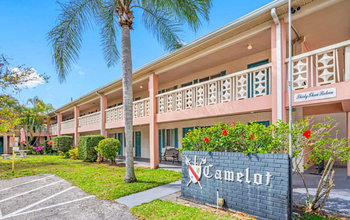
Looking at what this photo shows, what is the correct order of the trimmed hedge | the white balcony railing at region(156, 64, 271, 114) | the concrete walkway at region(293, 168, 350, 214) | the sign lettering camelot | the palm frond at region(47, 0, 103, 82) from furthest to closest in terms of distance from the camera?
the trimmed hedge
the palm frond at region(47, 0, 103, 82)
the white balcony railing at region(156, 64, 271, 114)
the concrete walkway at region(293, 168, 350, 214)
the sign lettering camelot

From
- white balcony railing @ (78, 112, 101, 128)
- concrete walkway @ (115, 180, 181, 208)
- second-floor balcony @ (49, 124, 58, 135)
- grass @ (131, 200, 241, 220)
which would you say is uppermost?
white balcony railing @ (78, 112, 101, 128)

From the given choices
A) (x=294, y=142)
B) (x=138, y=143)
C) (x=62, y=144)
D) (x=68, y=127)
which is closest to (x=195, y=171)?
(x=294, y=142)

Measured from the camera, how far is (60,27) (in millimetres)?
8734

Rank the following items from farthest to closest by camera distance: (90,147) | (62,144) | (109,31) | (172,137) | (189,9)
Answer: (62,144) → (90,147) → (172,137) → (109,31) → (189,9)

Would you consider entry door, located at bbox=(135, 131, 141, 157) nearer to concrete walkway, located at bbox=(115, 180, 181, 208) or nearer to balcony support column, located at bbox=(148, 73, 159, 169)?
balcony support column, located at bbox=(148, 73, 159, 169)

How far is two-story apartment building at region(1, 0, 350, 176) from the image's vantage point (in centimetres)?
616

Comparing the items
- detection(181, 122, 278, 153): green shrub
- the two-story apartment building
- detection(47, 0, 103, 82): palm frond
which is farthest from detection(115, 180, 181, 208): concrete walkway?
detection(47, 0, 103, 82): palm frond

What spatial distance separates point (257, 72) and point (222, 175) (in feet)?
18.8

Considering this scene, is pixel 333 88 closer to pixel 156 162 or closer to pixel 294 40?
pixel 294 40

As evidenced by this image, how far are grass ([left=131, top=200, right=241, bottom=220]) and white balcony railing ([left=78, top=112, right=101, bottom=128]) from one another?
1333 cm

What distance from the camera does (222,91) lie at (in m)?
8.47

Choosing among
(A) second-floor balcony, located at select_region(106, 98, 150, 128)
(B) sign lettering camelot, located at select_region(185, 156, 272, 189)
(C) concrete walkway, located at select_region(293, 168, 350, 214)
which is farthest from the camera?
(A) second-floor balcony, located at select_region(106, 98, 150, 128)

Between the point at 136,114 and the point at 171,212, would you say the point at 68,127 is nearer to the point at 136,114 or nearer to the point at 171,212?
the point at 136,114

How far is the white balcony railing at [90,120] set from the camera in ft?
58.7
